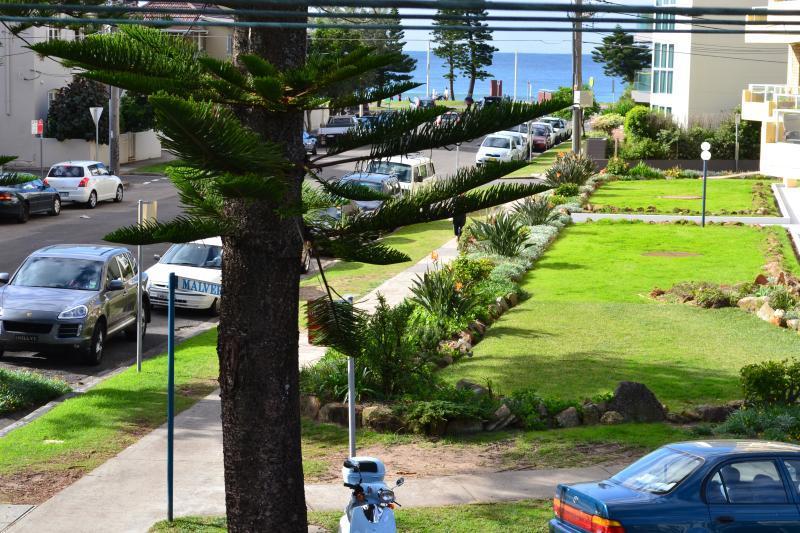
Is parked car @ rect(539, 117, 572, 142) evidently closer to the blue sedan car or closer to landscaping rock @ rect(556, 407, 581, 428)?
landscaping rock @ rect(556, 407, 581, 428)

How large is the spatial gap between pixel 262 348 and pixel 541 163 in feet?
156

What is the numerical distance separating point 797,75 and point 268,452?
39350 millimetres

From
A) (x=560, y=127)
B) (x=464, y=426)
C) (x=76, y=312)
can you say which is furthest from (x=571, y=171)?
(x=560, y=127)

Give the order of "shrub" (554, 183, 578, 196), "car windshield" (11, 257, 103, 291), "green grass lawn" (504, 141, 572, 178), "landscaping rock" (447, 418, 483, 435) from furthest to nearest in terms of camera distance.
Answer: "green grass lawn" (504, 141, 572, 178), "shrub" (554, 183, 578, 196), "car windshield" (11, 257, 103, 291), "landscaping rock" (447, 418, 483, 435)

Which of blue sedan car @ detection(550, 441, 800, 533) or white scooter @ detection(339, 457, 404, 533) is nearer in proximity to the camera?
white scooter @ detection(339, 457, 404, 533)

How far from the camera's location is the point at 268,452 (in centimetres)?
841

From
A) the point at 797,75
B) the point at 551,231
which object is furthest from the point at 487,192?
the point at 797,75

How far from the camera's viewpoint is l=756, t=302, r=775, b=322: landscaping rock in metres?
19.6

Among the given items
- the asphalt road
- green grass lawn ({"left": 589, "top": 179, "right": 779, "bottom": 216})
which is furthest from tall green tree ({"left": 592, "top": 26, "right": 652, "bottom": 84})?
green grass lawn ({"left": 589, "top": 179, "right": 779, "bottom": 216})

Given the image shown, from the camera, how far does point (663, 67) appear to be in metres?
62.1

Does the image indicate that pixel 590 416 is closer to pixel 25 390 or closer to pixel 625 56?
pixel 25 390

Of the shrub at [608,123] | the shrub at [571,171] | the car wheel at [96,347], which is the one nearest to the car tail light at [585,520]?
the car wheel at [96,347]

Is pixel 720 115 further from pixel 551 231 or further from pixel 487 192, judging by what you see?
pixel 487 192

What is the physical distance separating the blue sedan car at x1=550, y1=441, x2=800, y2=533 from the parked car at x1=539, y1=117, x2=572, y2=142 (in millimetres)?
61877
